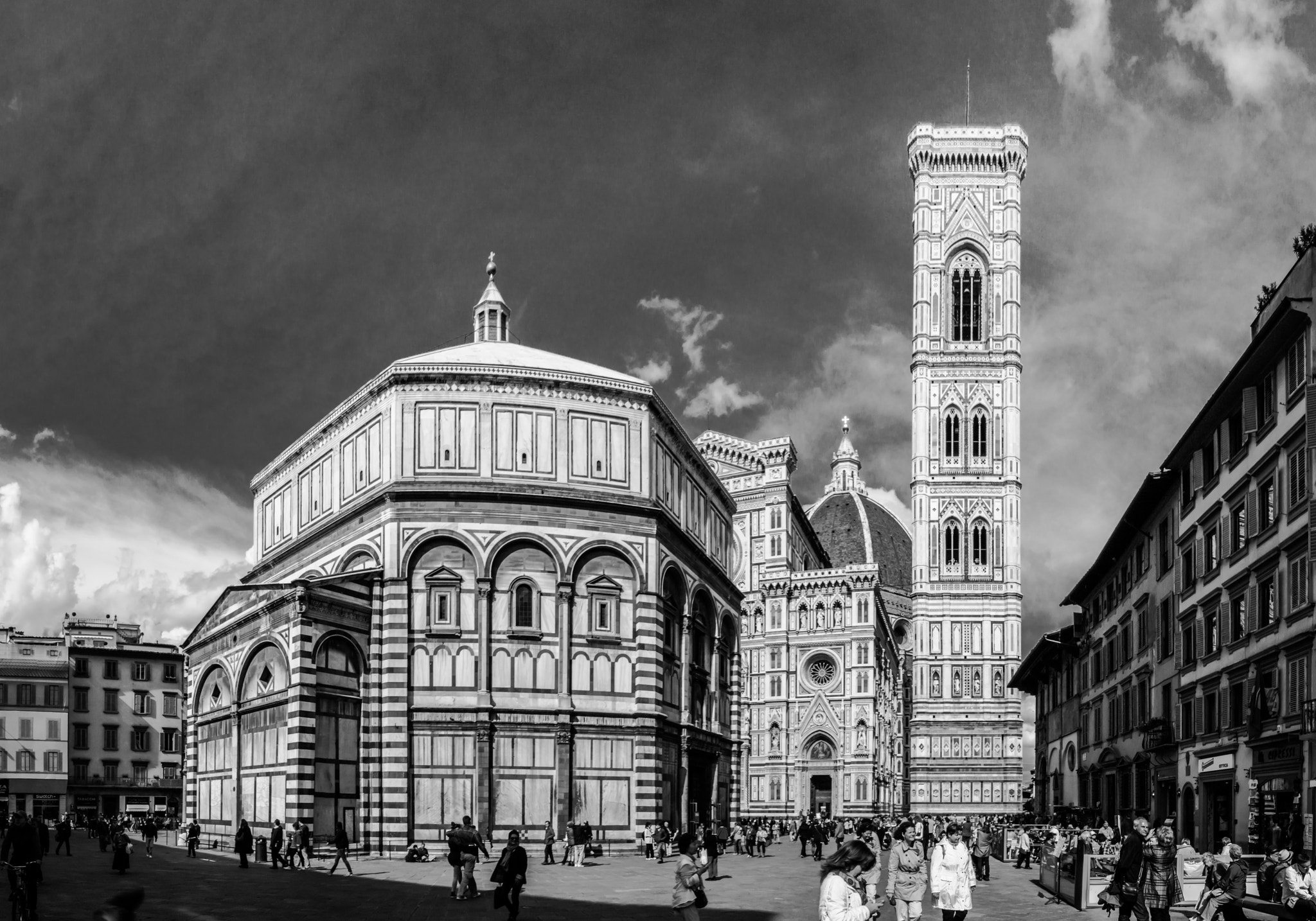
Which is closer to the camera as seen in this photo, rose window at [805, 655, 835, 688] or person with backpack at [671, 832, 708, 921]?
person with backpack at [671, 832, 708, 921]

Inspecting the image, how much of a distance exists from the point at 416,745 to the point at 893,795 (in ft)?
274

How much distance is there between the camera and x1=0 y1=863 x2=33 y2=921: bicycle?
902 inches

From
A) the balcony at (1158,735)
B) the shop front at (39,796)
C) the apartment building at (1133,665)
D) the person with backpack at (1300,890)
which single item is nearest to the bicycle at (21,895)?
the person with backpack at (1300,890)

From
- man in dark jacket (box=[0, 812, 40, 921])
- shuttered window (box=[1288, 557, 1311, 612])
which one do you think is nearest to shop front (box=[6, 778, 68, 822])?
man in dark jacket (box=[0, 812, 40, 921])

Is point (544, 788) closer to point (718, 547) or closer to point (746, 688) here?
point (718, 547)

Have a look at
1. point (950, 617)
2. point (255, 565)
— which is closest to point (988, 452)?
point (950, 617)

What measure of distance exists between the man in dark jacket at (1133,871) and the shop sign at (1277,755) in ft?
38.7

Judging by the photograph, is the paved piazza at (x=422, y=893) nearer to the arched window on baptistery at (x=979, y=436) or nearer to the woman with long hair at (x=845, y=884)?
the woman with long hair at (x=845, y=884)

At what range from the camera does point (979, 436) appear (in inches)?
4906

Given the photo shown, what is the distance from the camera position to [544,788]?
47938 millimetres

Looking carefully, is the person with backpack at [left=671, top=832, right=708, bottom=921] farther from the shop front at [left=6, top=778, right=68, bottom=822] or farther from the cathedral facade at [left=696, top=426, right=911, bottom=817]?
the cathedral facade at [left=696, top=426, right=911, bottom=817]

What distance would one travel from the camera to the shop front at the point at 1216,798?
120 feet

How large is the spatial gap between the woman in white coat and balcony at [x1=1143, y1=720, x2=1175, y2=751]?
991 inches

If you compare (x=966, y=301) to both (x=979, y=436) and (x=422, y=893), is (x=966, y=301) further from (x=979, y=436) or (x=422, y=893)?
(x=422, y=893)
